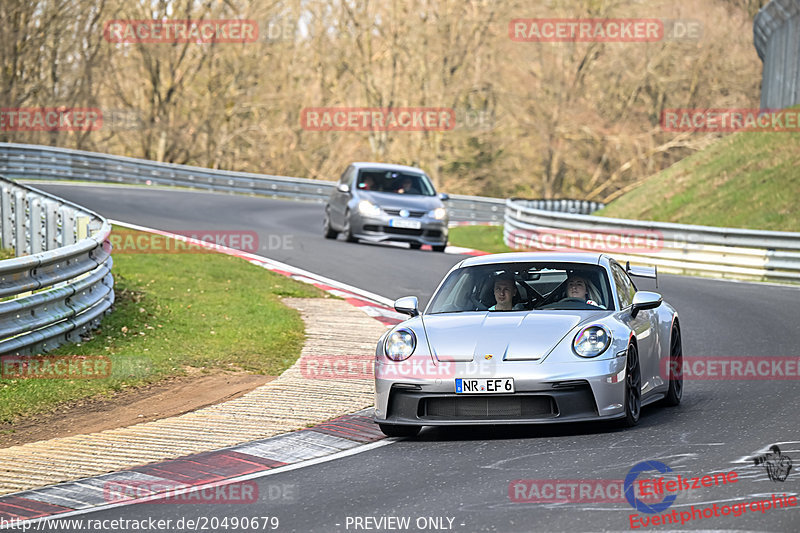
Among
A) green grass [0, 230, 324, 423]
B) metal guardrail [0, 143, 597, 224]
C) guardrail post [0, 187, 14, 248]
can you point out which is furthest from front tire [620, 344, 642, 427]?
metal guardrail [0, 143, 597, 224]

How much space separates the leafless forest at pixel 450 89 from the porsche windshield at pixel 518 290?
1700 inches

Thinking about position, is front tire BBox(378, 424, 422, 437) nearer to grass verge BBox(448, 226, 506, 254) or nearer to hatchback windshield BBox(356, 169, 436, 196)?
hatchback windshield BBox(356, 169, 436, 196)

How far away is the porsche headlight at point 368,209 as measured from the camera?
2281cm

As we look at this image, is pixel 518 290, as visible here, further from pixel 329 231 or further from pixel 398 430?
pixel 329 231

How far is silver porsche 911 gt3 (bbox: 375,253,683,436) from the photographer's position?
7605mm

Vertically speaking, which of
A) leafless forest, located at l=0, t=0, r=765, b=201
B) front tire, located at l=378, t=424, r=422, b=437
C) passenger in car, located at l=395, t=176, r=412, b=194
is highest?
→ leafless forest, located at l=0, t=0, r=765, b=201

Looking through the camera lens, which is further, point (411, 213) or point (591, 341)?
point (411, 213)

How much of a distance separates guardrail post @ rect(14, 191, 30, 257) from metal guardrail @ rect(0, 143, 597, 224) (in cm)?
2081

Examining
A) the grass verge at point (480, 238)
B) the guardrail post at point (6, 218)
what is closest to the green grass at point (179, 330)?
the guardrail post at point (6, 218)

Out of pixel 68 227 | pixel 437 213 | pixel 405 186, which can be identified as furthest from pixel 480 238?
pixel 68 227

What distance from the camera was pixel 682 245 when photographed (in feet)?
72.2

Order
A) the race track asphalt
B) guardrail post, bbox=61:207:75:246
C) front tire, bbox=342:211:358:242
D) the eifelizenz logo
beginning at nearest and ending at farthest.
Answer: the race track asphalt < the eifelizenz logo < guardrail post, bbox=61:207:75:246 < front tire, bbox=342:211:358:242

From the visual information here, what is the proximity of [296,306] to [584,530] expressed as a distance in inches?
398

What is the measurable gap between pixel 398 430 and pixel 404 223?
14728 mm
